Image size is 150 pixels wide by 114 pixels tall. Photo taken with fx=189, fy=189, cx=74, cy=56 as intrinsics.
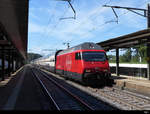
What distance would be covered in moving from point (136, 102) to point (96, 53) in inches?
225

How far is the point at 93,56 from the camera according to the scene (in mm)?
13984

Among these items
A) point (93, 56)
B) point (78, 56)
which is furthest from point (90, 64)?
point (78, 56)

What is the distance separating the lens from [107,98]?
10.3 m

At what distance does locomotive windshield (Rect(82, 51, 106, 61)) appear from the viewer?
13758mm

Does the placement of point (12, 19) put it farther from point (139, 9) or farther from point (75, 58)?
point (139, 9)

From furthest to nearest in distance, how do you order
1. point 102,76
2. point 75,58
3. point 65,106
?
point 75,58
point 102,76
point 65,106

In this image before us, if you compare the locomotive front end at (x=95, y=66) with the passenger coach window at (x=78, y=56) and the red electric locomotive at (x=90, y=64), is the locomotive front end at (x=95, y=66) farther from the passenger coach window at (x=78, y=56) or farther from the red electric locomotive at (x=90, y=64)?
the passenger coach window at (x=78, y=56)

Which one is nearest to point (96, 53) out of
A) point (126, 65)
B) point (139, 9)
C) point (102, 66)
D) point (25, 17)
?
point (102, 66)

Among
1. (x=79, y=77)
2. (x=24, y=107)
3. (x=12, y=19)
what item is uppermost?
(x=12, y=19)

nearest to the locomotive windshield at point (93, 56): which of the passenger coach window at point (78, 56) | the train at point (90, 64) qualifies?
the train at point (90, 64)

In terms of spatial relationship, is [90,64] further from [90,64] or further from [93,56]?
[93,56]

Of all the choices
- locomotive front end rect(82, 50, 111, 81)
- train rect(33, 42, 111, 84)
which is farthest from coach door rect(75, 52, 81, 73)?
locomotive front end rect(82, 50, 111, 81)

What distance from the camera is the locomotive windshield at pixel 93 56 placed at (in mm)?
13758

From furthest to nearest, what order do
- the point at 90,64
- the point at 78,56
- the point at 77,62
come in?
the point at 77,62
the point at 78,56
the point at 90,64
